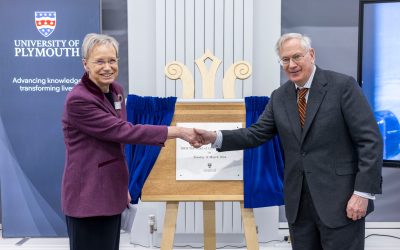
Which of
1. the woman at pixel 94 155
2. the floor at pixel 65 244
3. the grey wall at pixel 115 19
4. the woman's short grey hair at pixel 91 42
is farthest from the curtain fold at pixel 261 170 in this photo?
the grey wall at pixel 115 19

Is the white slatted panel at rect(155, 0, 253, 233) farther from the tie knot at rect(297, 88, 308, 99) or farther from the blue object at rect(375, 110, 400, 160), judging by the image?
the tie knot at rect(297, 88, 308, 99)

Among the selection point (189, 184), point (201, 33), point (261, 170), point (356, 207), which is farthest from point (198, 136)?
point (201, 33)

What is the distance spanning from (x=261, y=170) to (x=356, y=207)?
2.05 feet

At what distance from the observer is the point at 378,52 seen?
3.17 m

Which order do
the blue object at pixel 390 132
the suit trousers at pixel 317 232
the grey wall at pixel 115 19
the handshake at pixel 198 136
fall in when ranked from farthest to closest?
1. the grey wall at pixel 115 19
2. the blue object at pixel 390 132
3. the handshake at pixel 198 136
4. the suit trousers at pixel 317 232

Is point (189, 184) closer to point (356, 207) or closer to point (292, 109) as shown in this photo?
point (292, 109)

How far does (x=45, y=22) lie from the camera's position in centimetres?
342

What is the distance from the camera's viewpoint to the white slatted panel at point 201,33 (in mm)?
3301

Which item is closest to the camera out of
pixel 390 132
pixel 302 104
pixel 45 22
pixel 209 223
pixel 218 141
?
pixel 302 104

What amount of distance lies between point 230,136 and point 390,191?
215 centimetres

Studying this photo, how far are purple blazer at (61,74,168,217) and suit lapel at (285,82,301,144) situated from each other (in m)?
0.73

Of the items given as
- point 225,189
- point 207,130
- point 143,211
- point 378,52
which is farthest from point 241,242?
point 378,52

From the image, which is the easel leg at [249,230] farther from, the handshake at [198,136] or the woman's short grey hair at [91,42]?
the woman's short grey hair at [91,42]

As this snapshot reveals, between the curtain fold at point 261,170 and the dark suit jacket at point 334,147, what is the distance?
14.2 inches
